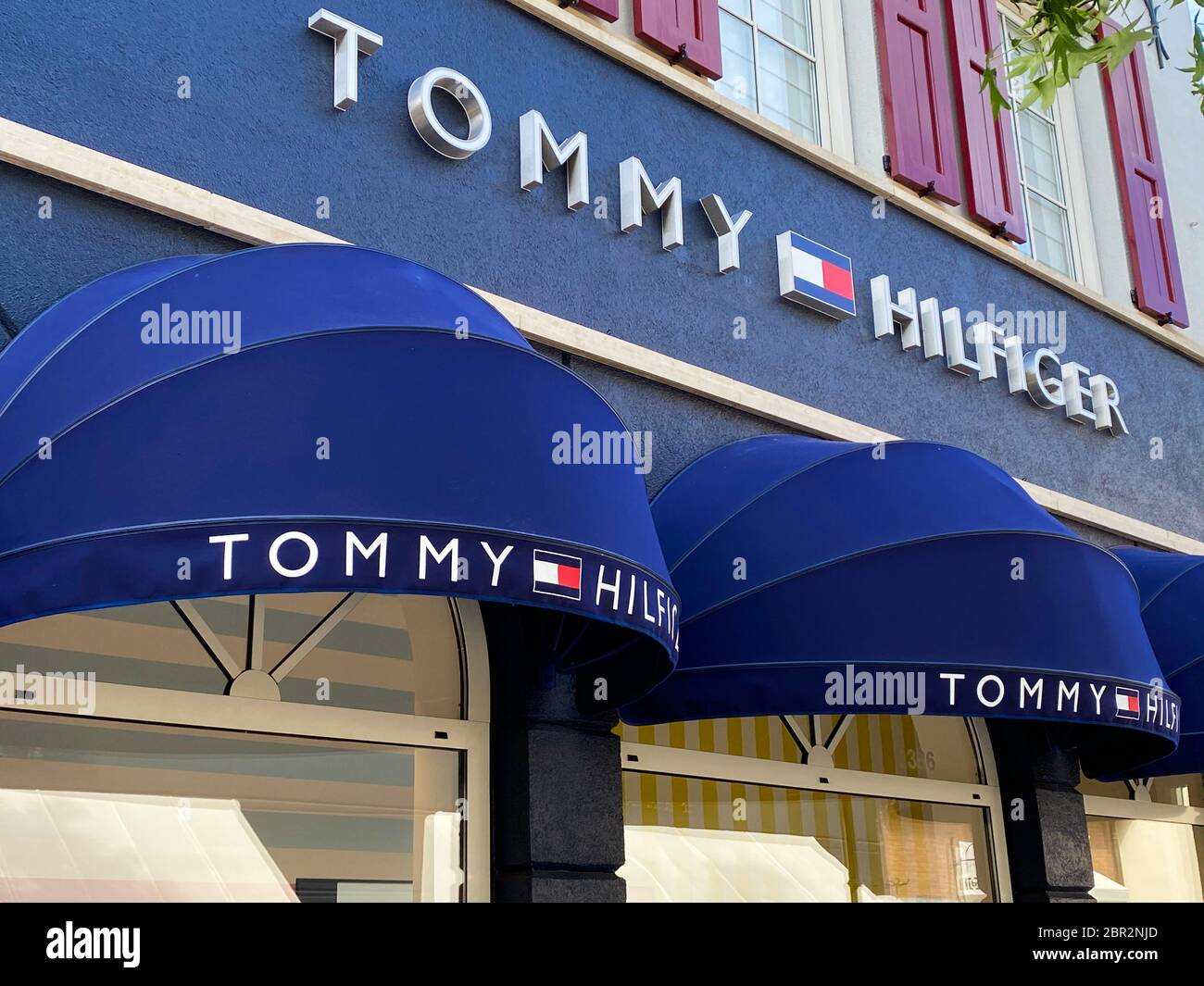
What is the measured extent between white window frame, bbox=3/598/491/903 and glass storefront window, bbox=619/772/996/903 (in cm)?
78

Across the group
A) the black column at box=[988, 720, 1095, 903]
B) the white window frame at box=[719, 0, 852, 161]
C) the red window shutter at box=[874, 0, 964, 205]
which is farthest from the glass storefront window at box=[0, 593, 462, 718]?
the red window shutter at box=[874, 0, 964, 205]

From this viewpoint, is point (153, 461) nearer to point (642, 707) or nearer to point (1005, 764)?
point (642, 707)

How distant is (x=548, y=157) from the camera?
6.42 meters

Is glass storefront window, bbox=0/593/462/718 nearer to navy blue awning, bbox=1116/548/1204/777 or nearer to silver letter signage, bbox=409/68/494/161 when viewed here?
silver letter signage, bbox=409/68/494/161

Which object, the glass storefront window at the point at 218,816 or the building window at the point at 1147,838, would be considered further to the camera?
the building window at the point at 1147,838

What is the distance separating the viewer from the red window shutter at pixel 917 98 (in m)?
8.63

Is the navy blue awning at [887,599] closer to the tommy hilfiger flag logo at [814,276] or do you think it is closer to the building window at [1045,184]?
the tommy hilfiger flag logo at [814,276]

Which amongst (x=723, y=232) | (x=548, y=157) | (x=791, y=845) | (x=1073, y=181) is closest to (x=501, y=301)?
(x=548, y=157)

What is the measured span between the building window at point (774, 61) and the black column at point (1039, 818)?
3899mm

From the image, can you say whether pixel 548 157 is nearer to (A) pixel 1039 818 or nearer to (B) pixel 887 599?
(B) pixel 887 599

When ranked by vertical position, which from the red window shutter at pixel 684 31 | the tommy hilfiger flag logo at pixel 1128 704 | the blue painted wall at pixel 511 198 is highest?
the red window shutter at pixel 684 31

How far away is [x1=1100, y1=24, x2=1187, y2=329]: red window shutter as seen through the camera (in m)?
10.6

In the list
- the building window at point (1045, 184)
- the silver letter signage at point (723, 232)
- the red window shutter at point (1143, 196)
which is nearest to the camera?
the silver letter signage at point (723, 232)

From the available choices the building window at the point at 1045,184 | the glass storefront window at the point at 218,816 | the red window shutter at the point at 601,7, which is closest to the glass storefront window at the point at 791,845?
the glass storefront window at the point at 218,816
